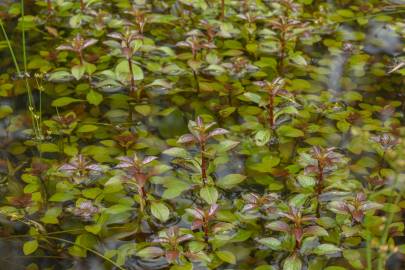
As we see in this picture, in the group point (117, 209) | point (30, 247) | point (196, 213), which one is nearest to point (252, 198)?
point (196, 213)

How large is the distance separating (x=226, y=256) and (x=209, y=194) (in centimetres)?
36

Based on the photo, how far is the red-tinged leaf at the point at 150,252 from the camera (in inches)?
96.0

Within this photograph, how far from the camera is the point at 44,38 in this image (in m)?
3.98

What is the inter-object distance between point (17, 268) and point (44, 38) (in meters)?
1.96

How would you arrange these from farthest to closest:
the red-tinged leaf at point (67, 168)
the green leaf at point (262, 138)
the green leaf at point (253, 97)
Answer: the green leaf at point (253, 97) → the green leaf at point (262, 138) → the red-tinged leaf at point (67, 168)

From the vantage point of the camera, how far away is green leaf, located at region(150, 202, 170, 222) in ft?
8.64

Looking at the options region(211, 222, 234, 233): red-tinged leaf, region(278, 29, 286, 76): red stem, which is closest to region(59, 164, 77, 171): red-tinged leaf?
region(211, 222, 234, 233): red-tinged leaf

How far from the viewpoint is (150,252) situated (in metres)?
2.44

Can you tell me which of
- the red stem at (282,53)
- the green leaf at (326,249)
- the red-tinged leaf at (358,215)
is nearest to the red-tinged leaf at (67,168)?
the green leaf at (326,249)

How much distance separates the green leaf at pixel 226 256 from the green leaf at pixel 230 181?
43cm

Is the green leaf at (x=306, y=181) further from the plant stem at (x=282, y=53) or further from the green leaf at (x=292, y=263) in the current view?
the plant stem at (x=282, y=53)

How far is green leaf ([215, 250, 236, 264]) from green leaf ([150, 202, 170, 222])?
298 mm

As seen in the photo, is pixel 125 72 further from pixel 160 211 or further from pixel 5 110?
pixel 160 211

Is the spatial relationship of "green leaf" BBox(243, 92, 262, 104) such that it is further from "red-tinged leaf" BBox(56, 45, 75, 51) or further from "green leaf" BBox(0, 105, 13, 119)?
"green leaf" BBox(0, 105, 13, 119)
